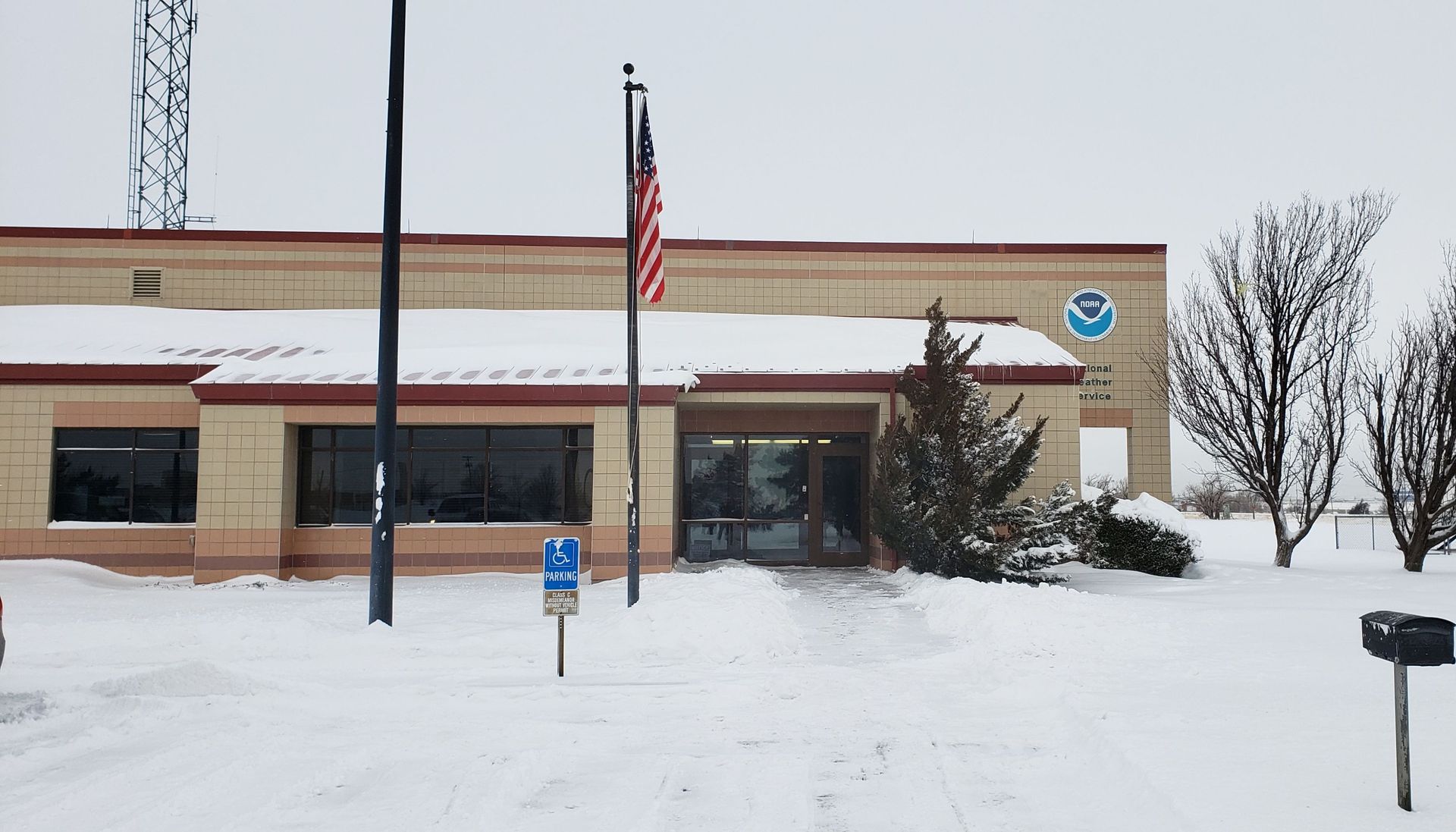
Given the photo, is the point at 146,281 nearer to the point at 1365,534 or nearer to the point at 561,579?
the point at 561,579

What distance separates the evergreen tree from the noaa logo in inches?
346

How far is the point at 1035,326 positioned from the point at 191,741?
71.9 ft

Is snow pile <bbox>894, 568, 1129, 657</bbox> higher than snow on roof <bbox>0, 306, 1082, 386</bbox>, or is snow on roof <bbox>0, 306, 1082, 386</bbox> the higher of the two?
snow on roof <bbox>0, 306, 1082, 386</bbox>

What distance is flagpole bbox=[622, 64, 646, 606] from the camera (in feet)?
43.5

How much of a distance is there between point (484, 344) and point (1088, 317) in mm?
14724

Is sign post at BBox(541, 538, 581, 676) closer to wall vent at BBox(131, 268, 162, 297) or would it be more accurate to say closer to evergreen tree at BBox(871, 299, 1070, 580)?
evergreen tree at BBox(871, 299, 1070, 580)

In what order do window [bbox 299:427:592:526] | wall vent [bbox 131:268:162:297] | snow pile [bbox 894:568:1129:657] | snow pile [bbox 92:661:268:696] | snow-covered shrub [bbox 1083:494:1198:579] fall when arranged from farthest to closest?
wall vent [bbox 131:268:162:297]
snow-covered shrub [bbox 1083:494:1198:579]
window [bbox 299:427:592:526]
snow pile [bbox 894:568:1129:657]
snow pile [bbox 92:661:268:696]

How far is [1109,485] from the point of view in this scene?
35.2 m

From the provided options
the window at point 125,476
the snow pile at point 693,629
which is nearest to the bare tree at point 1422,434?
the snow pile at point 693,629

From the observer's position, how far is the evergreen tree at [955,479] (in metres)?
15.9

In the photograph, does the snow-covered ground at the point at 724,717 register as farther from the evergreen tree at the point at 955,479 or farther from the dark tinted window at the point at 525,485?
the dark tinted window at the point at 525,485

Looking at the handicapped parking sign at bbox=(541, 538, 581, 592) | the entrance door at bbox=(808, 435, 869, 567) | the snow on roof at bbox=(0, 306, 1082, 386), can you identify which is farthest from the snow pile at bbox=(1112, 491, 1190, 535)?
the handicapped parking sign at bbox=(541, 538, 581, 592)

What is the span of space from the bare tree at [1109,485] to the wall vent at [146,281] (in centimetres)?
2201

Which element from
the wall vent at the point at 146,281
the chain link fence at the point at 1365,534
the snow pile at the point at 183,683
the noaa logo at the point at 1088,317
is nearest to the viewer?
the snow pile at the point at 183,683
